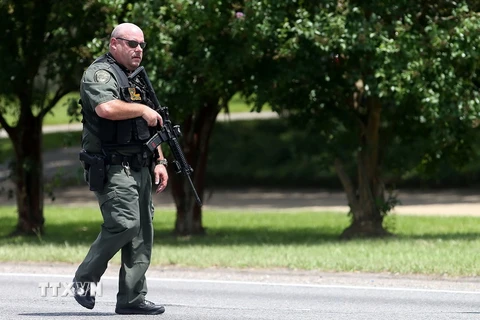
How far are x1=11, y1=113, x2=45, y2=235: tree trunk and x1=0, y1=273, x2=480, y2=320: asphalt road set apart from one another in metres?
6.88

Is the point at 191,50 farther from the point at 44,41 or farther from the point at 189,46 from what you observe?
the point at 44,41

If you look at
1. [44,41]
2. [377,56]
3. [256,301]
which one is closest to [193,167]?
[44,41]

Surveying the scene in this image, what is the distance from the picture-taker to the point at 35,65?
17.0 m

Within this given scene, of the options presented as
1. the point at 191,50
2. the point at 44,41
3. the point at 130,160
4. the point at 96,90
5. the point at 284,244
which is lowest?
the point at 284,244

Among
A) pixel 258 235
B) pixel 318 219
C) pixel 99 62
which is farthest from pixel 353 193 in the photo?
pixel 99 62

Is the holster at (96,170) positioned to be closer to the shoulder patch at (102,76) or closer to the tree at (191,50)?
the shoulder patch at (102,76)

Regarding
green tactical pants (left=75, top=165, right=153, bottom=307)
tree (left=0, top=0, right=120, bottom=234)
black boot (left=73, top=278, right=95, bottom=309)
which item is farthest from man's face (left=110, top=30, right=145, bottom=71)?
tree (left=0, top=0, right=120, bottom=234)

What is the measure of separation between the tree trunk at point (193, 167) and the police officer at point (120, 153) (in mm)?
10188

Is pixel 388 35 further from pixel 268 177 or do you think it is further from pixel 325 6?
pixel 268 177

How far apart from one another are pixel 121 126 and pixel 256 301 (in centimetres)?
234

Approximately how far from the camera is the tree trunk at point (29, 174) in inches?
706

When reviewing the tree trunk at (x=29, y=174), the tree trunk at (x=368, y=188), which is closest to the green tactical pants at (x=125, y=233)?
the tree trunk at (x=368, y=188)

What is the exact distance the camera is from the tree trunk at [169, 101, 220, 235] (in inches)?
705

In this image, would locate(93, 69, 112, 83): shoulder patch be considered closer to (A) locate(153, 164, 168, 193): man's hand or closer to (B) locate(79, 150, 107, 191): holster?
(B) locate(79, 150, 107, 191): holster
